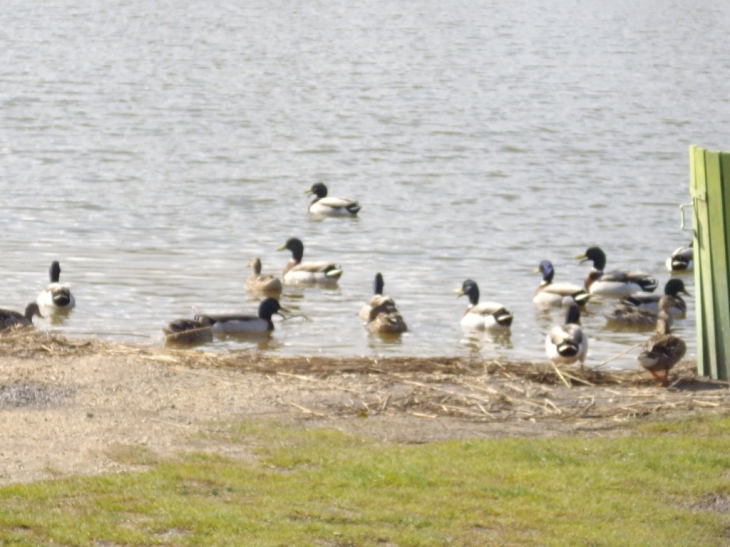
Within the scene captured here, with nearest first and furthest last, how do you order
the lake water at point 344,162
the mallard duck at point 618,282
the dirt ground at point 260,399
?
the dirt ground at point 260,399, the lake water at point 344,162, the mallard duck at point 618,282

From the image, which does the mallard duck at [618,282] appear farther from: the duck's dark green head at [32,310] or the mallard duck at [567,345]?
the duck's dark green head at [32,310]

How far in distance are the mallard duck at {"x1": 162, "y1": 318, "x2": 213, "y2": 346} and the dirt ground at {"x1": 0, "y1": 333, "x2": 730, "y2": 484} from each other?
6.03 feet

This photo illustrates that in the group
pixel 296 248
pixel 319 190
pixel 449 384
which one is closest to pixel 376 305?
pixel 296 248

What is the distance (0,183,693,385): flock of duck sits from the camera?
49.5 feet

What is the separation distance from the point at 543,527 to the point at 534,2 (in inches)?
2583

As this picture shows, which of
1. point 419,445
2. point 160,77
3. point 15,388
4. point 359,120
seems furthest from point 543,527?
point 160,77

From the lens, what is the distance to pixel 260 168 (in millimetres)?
28688

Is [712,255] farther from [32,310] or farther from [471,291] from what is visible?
[32,310]

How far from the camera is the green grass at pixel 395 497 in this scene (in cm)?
783

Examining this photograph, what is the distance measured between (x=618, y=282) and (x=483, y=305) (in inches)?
133

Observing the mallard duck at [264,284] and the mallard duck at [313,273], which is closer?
the mallard duck at [264,284]

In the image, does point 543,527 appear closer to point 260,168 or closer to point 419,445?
point 419,445

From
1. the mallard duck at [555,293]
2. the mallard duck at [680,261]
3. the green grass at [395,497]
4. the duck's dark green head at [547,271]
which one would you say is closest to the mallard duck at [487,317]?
the mallard duck at [555,293]

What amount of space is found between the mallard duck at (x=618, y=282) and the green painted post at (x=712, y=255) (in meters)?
6.45
